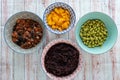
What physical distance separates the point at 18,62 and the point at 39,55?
2.9 inches

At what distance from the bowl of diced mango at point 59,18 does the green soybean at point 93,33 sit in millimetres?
49

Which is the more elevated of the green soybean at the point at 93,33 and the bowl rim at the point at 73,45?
the green soybean at the point at 93,33

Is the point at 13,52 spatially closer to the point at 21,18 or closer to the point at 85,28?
the point at 21,18

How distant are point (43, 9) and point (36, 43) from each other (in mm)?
117

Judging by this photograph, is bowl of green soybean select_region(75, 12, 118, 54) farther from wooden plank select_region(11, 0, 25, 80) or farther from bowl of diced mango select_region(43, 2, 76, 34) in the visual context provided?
wooden plank select_region(11, 0, 25, 80)

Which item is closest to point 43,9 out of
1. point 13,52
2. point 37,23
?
point 37,23

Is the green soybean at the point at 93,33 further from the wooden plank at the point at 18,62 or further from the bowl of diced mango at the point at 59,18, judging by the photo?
the wooden plank at the point at 18,62

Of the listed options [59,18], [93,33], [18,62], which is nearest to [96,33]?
[93,33]

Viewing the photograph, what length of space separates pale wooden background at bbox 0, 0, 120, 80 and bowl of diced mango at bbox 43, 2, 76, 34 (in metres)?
0.04

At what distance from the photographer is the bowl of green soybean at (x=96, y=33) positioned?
1052mm

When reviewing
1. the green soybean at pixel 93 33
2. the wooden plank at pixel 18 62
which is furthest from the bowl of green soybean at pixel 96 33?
the wooden plank at pixel 18 62

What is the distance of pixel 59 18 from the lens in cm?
105

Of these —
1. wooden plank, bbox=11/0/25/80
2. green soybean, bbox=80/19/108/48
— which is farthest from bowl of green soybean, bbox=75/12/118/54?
wooden plank, bbox=11/0/25/80

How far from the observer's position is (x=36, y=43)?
1.06 metres
